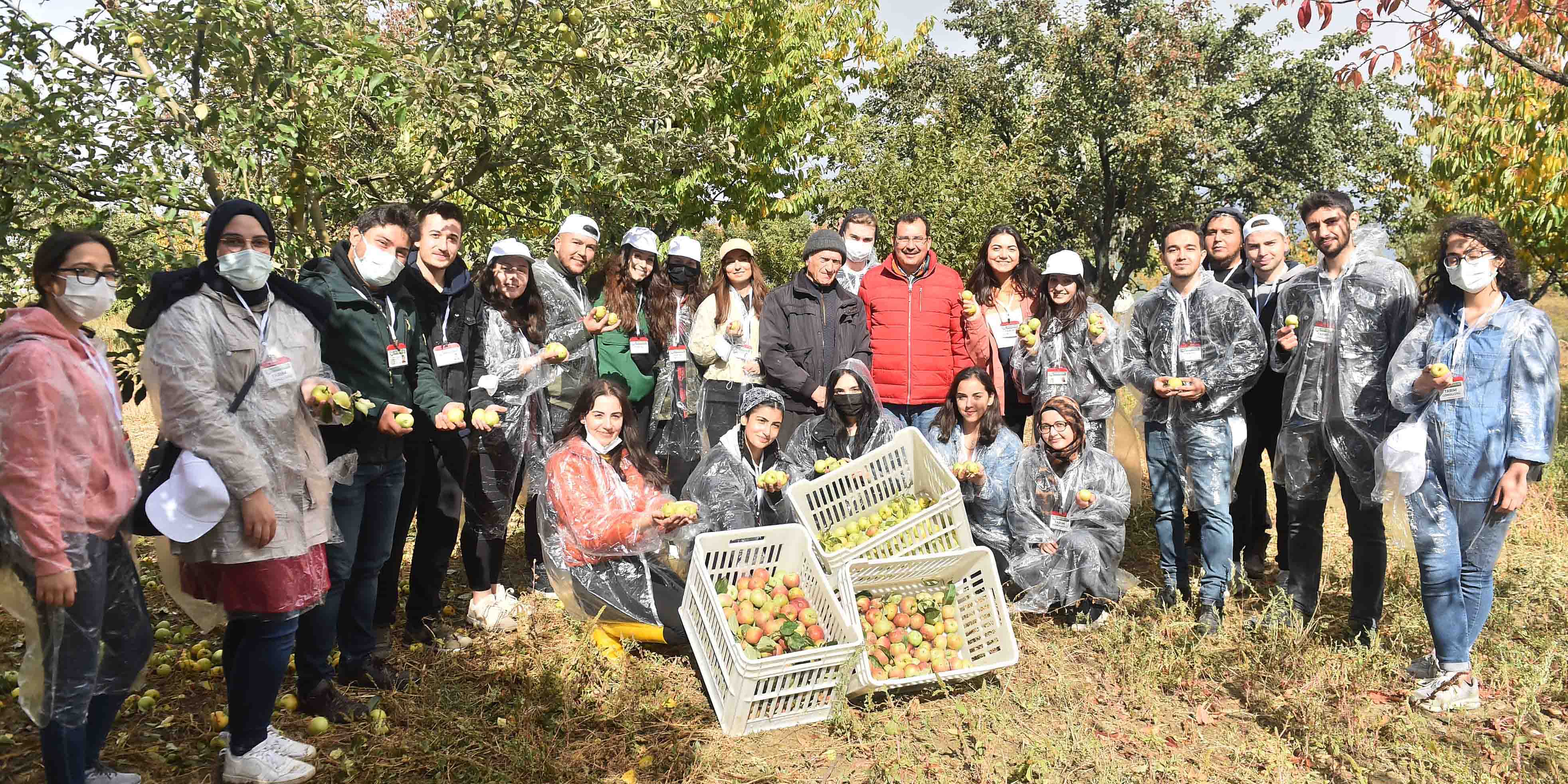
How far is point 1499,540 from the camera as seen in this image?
357 centimetres

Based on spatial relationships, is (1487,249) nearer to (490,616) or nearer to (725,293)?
(725,293)

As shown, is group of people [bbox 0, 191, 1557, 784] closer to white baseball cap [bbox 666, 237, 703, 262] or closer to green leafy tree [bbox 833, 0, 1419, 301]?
white baseball cap [bbox 666, 237, 703, 262]

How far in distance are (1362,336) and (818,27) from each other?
7426 mm

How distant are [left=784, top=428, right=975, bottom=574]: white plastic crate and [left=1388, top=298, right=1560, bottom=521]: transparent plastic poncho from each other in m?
1.87

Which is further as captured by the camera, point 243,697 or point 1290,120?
point 1290,120

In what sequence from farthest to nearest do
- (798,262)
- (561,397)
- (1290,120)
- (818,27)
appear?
(1290,120)
(798,262)
(818,27)
(561,397)

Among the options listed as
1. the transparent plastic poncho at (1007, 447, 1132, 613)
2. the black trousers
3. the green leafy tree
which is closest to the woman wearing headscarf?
the black trousers

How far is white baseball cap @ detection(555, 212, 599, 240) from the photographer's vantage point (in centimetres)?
481

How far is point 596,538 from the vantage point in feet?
13.8

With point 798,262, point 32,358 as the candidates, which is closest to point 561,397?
point 32,358

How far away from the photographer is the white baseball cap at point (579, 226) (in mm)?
4812

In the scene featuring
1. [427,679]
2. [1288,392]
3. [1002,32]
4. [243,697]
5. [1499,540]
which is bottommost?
[427,679]

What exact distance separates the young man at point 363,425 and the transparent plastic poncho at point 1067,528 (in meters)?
2.85

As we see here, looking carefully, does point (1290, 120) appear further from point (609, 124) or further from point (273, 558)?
point (273, 558)
